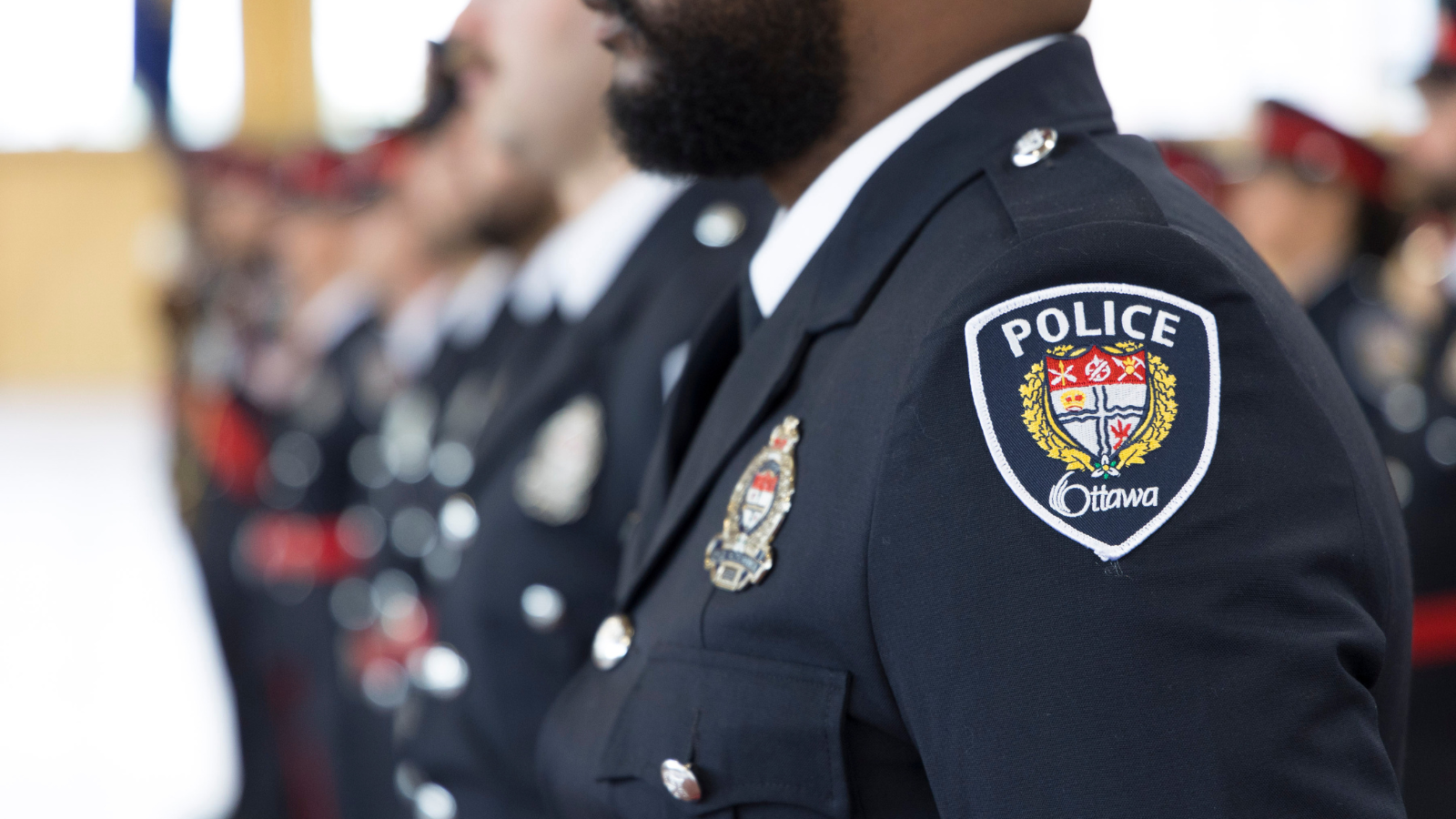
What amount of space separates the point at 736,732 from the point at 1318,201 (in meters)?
2.75

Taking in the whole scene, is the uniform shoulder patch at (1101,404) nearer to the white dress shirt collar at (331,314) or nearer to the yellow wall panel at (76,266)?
the white dress shirt collar at (331,314)

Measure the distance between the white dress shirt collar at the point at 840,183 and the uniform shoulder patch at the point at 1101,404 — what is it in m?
0.26

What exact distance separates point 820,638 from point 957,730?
118 millimetres

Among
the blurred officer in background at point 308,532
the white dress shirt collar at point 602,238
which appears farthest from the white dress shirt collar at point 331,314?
the white dress shirt collar at point 602,238

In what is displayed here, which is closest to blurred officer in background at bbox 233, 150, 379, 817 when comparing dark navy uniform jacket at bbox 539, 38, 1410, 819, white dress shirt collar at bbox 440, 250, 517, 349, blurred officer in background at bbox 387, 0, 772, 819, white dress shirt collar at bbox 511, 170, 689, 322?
white dress shirt collar at bbox 440, 250, 517, 349

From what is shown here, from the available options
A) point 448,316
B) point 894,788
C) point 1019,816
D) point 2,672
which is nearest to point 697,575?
point 894,788

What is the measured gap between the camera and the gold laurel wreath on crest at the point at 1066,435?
0.63 m

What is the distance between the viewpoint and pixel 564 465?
150 centimetres

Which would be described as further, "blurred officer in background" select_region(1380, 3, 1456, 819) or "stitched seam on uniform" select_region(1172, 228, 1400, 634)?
"blurred officer in background" select_region(1380, 3, 1456, 819)

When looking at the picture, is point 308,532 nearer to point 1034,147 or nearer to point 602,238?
point 602,238

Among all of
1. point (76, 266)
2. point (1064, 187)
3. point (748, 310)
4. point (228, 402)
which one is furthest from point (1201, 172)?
point (76, 266)

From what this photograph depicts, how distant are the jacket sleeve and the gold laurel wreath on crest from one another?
2 centimetres

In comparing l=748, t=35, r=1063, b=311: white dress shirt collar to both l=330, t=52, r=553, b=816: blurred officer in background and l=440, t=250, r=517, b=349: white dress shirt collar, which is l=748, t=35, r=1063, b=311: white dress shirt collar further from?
l=440, t=250, r=517, b=349: white dress shirt collar

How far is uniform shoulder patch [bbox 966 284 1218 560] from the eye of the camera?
62 centimetres
